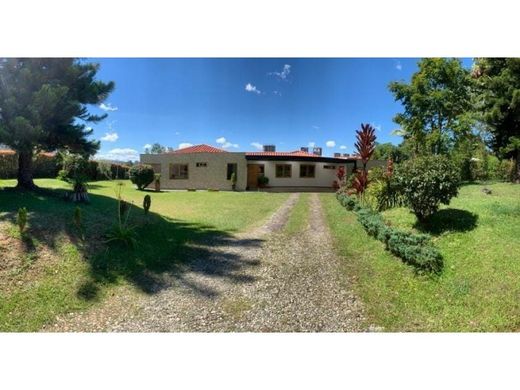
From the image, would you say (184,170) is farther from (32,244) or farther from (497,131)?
(497,131)

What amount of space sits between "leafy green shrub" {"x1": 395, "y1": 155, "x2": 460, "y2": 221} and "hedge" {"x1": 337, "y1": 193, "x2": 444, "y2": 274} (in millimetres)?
723

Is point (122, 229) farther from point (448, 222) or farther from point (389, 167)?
point (389, 167)

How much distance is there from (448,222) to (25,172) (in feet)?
27.4

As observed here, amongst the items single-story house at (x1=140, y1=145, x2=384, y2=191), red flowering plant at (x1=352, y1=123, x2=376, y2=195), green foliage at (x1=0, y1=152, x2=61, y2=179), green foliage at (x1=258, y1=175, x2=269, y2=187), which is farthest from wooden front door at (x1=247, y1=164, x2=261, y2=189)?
green foliage at (x1=0, y1=152, x2=61, y2=179)

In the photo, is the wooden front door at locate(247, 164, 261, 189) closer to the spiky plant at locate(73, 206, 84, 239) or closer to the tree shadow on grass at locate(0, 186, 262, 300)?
the tree shadow on grass at locate(0, 186, 262, 300)

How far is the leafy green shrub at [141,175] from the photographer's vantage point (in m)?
5.81

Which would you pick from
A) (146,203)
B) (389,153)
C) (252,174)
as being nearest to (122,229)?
(146,203)

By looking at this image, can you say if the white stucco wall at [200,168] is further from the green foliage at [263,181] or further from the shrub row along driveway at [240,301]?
the shrub row along driveway at [240,301]

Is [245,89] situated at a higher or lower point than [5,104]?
higher

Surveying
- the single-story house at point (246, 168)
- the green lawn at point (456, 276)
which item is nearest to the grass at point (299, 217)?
the single-story house at point (246, 168)

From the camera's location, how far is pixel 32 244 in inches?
190

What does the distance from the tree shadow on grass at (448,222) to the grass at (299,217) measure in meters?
2.64
